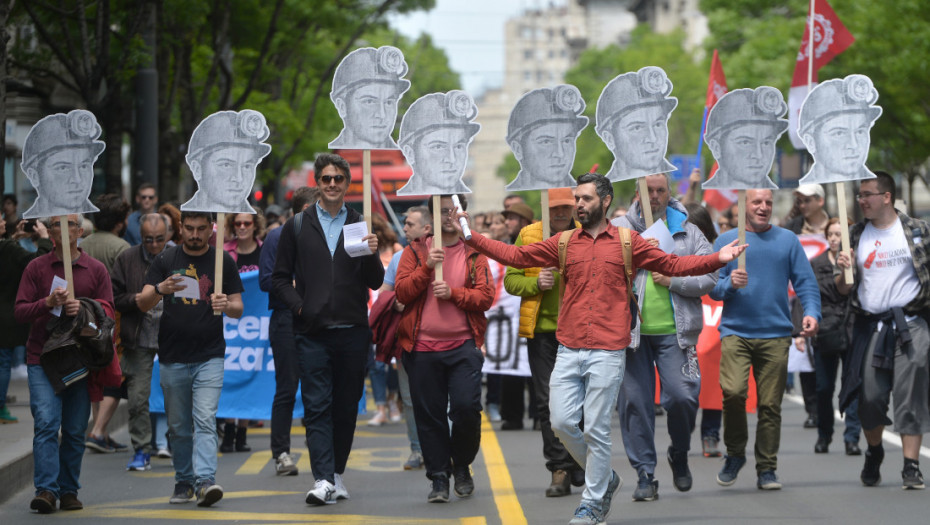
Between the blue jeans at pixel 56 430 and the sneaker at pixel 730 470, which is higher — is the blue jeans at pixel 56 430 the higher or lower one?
the higher one

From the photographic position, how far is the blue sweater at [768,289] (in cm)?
906

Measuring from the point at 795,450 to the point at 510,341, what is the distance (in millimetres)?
3052

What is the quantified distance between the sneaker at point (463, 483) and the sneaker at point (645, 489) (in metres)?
1.05

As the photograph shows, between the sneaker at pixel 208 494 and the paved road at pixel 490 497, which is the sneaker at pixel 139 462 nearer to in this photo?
the paved road at pixel 490 497

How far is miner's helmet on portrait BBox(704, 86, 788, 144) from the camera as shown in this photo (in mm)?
8859

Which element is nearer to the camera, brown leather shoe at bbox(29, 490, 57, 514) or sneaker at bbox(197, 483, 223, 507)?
brown leather shoe at bbox(29, 490, 57, 514)

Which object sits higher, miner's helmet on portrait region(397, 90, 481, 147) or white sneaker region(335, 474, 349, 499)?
miner's helmet on portrait region(397, 90, 481, 147)

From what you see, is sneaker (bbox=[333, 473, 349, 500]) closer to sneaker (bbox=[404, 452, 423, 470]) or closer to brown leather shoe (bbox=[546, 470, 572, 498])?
brown leather shoe (bbox=[546, 470, 572, 498])

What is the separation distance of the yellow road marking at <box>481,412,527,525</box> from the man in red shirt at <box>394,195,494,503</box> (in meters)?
→ 0.40

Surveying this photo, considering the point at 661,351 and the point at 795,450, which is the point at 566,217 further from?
the point at 795,450

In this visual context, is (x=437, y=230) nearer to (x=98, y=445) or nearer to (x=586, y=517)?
(x=586, y=517)

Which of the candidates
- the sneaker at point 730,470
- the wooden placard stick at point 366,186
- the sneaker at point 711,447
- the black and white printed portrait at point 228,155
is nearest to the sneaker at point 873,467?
the sneaker at point 730,470

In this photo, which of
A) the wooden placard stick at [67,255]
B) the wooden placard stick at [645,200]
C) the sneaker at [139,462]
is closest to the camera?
the wooden placard stick at [67,255]

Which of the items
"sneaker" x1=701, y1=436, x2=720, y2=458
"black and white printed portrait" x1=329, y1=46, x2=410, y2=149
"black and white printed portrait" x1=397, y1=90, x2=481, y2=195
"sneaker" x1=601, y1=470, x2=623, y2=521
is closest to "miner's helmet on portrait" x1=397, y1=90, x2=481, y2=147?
"black and white printed portrait" x1=397, y1=90, x2=481, y2=195
